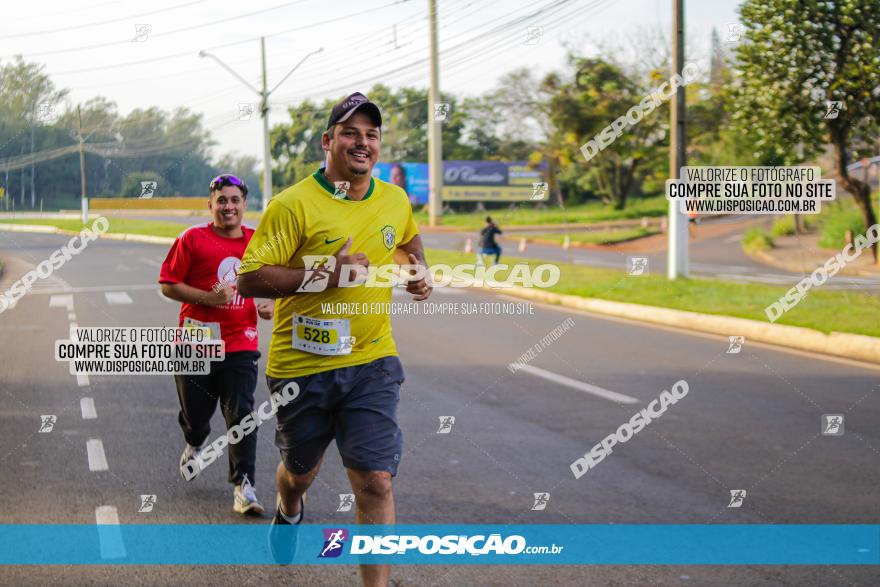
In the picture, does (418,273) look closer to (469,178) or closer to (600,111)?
(600,111)

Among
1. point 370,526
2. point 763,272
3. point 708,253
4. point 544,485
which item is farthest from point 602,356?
point 708,253

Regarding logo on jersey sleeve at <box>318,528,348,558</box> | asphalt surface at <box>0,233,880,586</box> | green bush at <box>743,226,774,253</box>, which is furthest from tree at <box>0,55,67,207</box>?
green bush at <box>743,226,774,253</box>

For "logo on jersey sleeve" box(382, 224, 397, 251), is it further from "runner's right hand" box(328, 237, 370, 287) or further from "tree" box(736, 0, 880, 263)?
"tree" box(736, 0, 880, 263)

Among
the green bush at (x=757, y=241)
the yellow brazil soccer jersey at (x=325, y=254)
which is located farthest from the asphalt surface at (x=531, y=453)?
the green bush at (x=757, y=241)

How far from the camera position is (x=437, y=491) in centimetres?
581

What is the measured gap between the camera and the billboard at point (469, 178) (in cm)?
5994

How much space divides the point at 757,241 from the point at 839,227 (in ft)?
13.2

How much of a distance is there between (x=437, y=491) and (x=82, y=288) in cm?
1690

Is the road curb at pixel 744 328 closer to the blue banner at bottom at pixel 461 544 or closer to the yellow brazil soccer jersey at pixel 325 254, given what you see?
the blue banner at bottom at pixel 461 544

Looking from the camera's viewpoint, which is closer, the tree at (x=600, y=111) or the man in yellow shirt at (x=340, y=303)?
the man in yellow shirt at (x=340, y=303)

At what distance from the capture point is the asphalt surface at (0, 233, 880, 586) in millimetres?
4559

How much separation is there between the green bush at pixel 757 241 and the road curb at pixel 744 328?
1690cm

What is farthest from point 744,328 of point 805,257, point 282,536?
point 805,257

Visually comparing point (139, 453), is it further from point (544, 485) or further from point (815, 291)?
point (815, 291)
